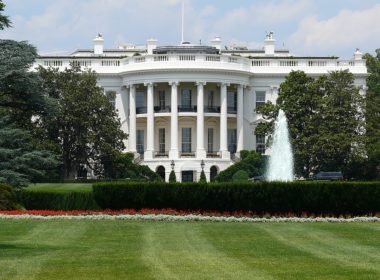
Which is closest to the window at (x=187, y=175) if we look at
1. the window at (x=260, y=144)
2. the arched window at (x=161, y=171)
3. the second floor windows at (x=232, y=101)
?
the arched window at (x=161, y=171)

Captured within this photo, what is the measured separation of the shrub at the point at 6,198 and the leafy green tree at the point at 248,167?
39.8 m

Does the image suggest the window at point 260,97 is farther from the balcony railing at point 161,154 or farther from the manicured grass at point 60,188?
the manicured grass at point 60,188

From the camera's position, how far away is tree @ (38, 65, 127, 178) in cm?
7450

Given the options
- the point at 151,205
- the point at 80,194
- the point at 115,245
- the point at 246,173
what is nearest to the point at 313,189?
the point at 151,205

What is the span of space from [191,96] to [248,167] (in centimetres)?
1189

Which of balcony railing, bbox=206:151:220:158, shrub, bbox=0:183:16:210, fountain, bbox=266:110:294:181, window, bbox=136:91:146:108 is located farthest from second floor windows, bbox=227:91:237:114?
shrub, bbox=0:183:16:210

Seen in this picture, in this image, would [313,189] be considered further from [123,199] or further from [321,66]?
[321,66]

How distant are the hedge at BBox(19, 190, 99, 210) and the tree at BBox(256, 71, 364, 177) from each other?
35.7 m

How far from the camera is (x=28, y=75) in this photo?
4859 centimetres

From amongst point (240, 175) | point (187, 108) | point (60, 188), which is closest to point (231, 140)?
point (187, 108)

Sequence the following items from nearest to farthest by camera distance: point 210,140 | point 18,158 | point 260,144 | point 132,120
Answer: point 18,158 → point 132,120 → point 210,140 → point 260,144

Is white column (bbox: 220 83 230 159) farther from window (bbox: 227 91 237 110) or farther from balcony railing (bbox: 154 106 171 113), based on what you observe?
balcony railing (bbox: 154 106 171 113)

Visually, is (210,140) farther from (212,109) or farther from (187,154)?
(187,154)

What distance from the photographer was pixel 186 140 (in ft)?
294
